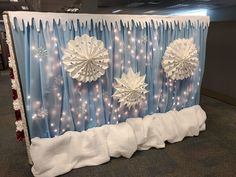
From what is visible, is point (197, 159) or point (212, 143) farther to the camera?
point (212, 143)

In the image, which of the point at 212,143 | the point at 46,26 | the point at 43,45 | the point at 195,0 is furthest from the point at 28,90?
the point at 195,0

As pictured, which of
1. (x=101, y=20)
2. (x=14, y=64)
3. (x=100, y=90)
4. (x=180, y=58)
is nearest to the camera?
(x=14, y=64)

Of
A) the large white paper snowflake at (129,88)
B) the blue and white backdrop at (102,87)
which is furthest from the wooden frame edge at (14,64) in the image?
the large white paper snowflake at (129,88)

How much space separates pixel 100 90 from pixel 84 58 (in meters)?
0.42

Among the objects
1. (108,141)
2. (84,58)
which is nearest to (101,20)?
(84,58)

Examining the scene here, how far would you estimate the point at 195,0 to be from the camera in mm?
2889

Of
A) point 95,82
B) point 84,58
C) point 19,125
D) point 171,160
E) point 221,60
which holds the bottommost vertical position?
point 171,160

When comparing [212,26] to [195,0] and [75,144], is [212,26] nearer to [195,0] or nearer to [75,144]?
[195,0]

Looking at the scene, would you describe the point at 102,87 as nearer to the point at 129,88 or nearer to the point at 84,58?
the point at 129,88

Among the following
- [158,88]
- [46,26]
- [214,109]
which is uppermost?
[46,26]

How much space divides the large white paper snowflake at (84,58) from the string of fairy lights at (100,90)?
97 mm

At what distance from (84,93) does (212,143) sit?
173cm

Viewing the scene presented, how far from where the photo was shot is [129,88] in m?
2.29

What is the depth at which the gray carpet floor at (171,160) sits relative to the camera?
6.89 feet
